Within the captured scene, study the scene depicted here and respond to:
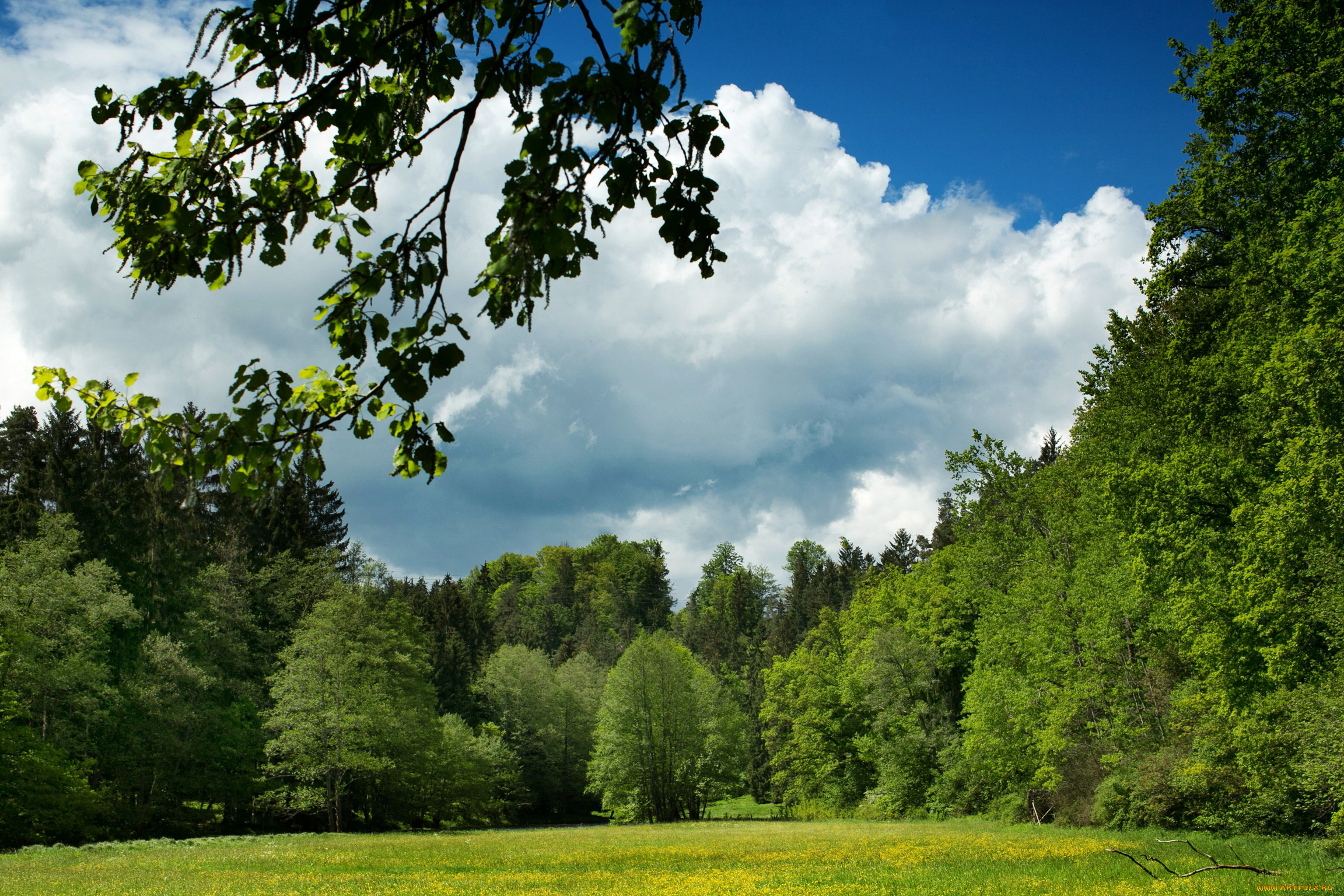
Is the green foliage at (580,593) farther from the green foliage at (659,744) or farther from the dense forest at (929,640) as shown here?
the green foliage at (659,744)

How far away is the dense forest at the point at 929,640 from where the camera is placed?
16.6 metres

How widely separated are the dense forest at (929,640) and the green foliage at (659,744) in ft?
0.76

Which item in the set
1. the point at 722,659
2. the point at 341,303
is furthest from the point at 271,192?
the point at 722,659

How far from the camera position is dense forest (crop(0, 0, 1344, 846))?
653 inches

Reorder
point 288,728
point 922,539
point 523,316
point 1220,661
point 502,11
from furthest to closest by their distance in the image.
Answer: point 922,539 < point 288,728 < point 1220,661 < point 502,11 < point 523,316

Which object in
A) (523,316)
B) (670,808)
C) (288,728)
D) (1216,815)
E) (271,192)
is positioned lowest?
(670,808)

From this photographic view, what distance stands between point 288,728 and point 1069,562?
35.0 metres

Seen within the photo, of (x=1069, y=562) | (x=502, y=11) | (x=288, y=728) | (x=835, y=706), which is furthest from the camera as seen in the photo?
(x=835, y=706)

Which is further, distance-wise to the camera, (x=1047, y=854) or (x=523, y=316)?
(x=1047, y=854)

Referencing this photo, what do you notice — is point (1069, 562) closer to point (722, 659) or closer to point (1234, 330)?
point (1234, 330)

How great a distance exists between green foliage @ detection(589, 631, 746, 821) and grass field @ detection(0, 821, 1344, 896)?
22337 millimetres

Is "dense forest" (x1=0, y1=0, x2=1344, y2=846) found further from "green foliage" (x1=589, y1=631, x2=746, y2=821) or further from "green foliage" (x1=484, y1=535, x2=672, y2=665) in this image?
"green foliage" (x1=484, y1=535, x2=672, y2=665)

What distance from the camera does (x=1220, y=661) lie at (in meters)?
17.8

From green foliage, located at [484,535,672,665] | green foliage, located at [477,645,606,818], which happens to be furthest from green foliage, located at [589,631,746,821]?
green foliage, located at [484,535,672,665]
